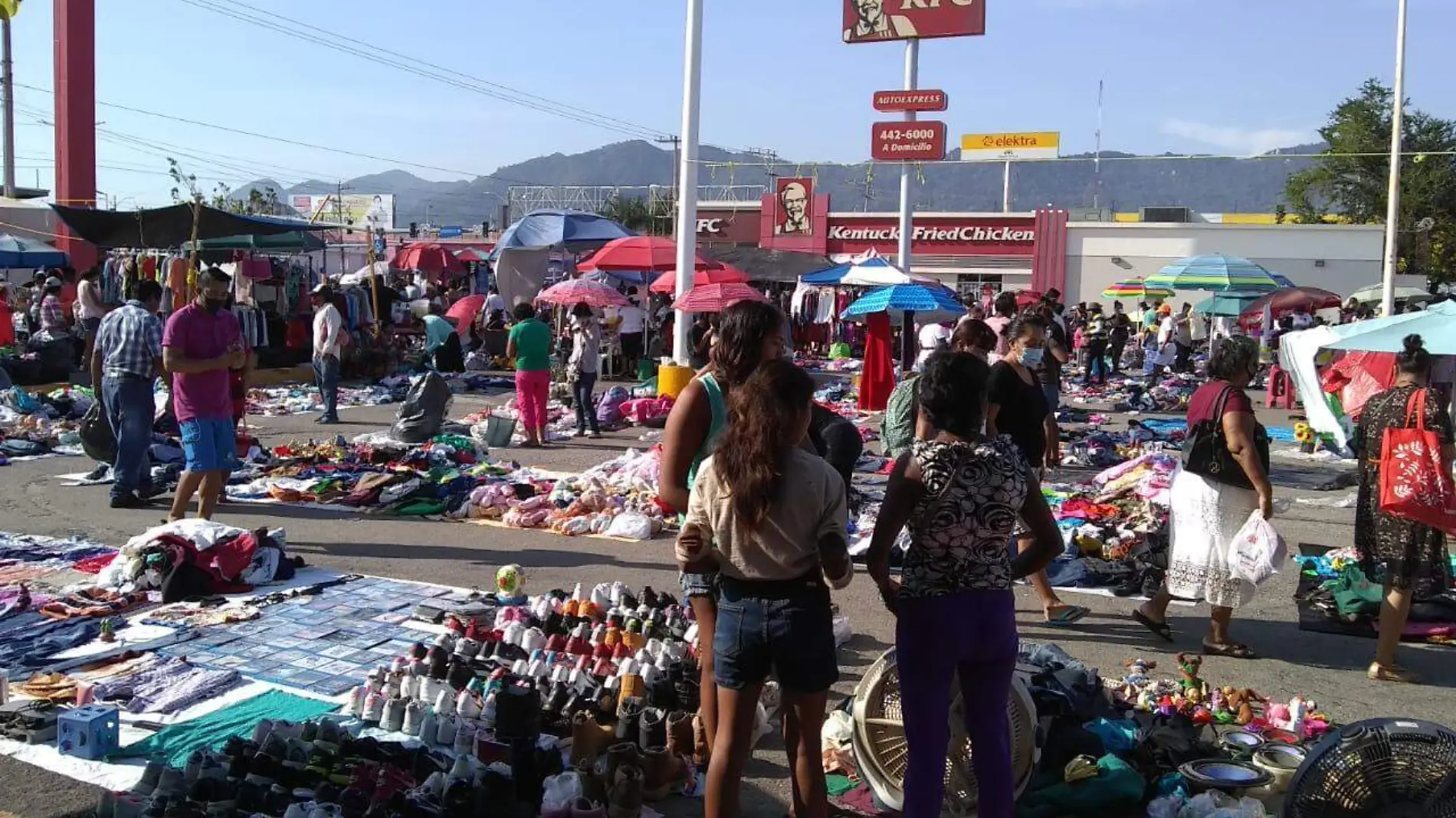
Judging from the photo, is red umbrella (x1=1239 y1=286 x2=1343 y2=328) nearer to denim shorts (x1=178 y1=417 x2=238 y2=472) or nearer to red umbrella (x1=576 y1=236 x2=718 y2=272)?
red umbrella (x1=576 y1=236 x2=718 y2=272)

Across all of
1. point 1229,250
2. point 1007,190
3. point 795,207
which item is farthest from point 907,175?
point 1007,190

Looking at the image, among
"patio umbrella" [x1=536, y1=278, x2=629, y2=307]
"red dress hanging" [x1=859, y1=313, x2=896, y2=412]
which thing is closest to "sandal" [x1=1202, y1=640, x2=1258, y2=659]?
"red dress hanging" [x1=859, y1=313, x2=896, y2=412]

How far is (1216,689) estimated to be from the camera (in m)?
6.13

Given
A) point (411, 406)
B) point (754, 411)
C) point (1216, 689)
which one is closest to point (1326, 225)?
point (411, 406)

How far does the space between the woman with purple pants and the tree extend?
50.8 m

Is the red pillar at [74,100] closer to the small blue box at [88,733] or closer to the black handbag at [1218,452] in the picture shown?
the small blue box at [88,733]

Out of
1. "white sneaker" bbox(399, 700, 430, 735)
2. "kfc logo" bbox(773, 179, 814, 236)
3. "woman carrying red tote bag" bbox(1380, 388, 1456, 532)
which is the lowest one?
"white sneaker" bbox(399, 700, 430, 735)

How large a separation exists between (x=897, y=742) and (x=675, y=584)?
380 cm

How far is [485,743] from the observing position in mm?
4938

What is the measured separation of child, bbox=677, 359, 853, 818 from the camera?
12.8ft

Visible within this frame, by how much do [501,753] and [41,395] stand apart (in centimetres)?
1502

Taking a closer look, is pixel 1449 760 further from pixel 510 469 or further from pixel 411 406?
pixel 411 406

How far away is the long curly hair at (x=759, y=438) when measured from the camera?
3877mm

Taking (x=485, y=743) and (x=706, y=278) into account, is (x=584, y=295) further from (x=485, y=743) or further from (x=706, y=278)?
(x=485, y=743)
